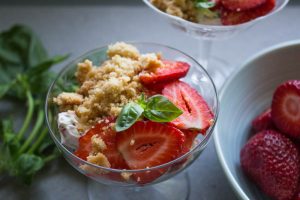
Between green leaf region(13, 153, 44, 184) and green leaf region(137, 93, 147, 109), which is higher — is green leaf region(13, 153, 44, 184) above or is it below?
below

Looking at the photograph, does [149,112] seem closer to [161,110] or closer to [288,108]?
[161,110]

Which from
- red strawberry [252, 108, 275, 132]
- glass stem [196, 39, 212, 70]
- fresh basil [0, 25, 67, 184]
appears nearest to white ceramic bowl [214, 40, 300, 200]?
red strawberry [252, 108, 275, 132]

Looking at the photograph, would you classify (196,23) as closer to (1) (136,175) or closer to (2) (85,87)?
(2) (85,87)

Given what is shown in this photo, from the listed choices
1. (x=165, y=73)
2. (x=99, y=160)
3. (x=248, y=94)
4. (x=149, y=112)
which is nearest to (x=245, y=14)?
(x=248, y=94)

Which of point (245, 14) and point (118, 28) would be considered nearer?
point (245, 14)

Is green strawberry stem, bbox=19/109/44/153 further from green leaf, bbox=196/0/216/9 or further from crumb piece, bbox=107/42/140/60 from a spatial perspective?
green leaf, bbox=196/0/216/9

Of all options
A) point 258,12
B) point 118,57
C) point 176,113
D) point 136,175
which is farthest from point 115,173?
point 258,12
